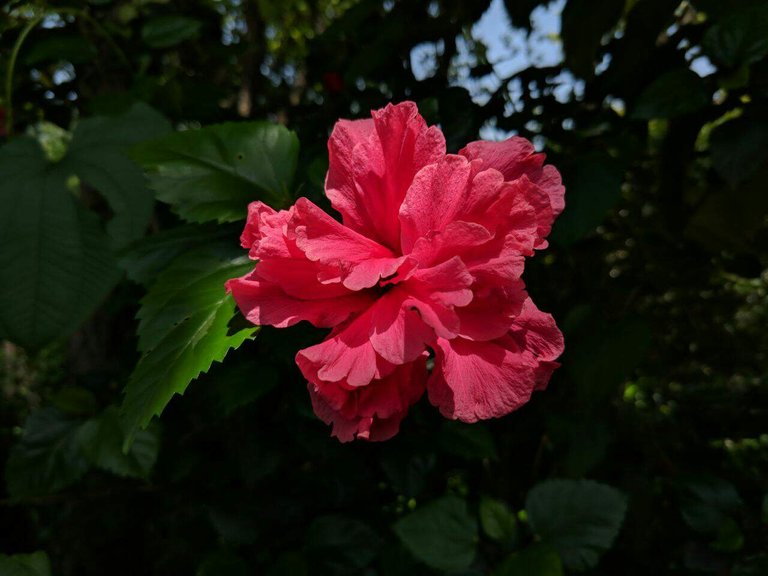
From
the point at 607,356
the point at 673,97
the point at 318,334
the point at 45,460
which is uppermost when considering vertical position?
the point at 673,97

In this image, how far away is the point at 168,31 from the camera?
1.25m

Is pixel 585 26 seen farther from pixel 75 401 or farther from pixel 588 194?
pixel 75 401

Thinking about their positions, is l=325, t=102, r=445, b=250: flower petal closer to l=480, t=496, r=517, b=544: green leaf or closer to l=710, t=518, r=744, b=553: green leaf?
l=480, t=496, r=517, b=544: green leaf

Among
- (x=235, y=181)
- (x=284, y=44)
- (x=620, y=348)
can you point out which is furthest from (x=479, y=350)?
(x=284, y=44)

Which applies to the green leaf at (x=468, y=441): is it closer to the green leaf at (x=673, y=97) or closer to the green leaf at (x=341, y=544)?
the green leaf at (x=341, y=544)

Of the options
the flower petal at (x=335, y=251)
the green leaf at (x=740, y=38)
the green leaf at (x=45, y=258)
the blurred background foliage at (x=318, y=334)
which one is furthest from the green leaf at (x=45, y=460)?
the green leaf at (x=740, y=38)

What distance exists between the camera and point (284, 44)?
2230mm

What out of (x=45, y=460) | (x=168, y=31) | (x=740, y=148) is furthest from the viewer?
(x=168, y=31)

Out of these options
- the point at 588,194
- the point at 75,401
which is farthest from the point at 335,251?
the point at 75,401

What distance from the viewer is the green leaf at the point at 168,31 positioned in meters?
1.23

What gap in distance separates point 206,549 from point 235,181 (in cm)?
86

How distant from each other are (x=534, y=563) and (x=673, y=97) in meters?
0.71

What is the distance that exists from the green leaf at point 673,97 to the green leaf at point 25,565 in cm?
102

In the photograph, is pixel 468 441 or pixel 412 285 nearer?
pixel 412 285
